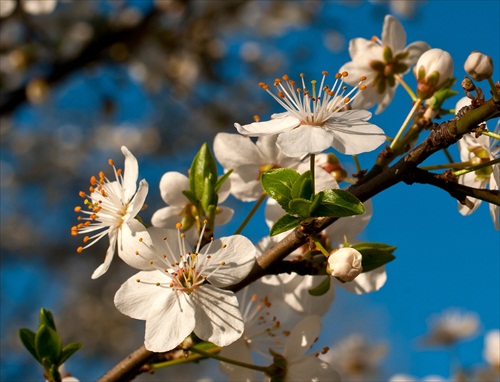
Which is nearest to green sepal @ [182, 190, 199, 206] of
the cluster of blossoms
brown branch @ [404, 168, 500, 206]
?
the cluster of blossoms

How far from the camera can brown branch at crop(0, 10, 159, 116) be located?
327cm

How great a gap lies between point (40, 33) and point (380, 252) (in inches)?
123

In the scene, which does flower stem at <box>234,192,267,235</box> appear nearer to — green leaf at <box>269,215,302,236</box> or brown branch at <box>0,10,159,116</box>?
green leaf at <box>269,215,302,236</box>

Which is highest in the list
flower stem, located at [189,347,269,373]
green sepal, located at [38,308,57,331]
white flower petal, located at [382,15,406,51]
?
white flower petal, located at [382,15,406,51]

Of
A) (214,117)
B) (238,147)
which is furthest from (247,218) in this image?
(214,117)

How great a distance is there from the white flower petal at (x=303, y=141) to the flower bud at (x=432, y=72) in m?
0.26

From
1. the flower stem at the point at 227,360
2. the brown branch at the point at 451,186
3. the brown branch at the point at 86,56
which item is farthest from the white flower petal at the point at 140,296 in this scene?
the brown branch at the point at 86,56

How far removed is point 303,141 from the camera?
2.87 feet

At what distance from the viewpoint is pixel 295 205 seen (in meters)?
0.83

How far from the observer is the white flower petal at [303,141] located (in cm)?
85

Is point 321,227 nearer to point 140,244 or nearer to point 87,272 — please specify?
point 140,244

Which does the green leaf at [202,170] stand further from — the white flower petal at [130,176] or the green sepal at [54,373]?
the green sepal at [54,373]

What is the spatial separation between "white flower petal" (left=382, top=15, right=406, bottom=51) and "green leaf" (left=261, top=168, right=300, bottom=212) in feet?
1.75

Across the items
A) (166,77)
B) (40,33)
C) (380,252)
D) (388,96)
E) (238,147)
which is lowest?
(380,252)
